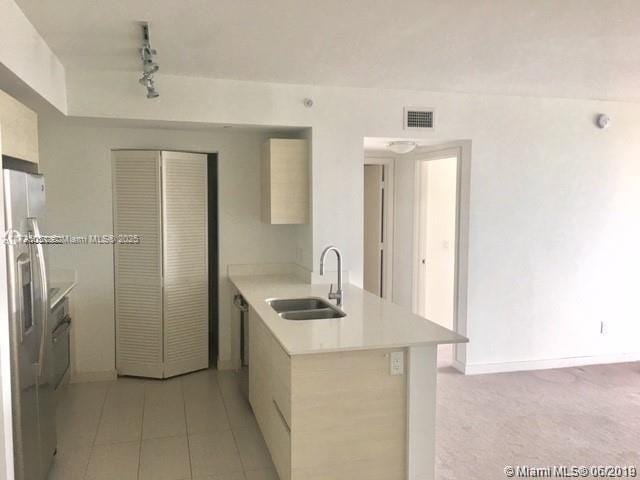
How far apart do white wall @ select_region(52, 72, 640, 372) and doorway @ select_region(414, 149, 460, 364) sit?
1042 millimetres

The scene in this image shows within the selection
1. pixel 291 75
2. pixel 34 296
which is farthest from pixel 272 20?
pixel 34 296

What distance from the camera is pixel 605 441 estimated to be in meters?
3.37

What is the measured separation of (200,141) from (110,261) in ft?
4.20

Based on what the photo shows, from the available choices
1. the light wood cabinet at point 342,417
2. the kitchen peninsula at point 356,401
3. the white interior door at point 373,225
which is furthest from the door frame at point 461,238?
the light wood cabinet at point 342,417

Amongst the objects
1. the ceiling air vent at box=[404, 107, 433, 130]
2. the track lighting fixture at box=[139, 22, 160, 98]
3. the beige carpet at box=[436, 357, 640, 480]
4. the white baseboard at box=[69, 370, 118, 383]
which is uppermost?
the track lighting fixture at box=[139, 22, 160, 98]

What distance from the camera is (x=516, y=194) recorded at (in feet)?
15.1

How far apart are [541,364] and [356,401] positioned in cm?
294

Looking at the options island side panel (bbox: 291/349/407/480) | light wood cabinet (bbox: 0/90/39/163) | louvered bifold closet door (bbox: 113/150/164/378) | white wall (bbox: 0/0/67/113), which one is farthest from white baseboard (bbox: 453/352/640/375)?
white wall (bbox: 0/0/67/113)

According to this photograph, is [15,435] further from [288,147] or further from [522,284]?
[522,284]

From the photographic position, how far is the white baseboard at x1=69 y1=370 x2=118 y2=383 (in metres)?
4.37

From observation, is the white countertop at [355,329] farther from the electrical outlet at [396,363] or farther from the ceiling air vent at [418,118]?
the ceiling air vent at [418,118]

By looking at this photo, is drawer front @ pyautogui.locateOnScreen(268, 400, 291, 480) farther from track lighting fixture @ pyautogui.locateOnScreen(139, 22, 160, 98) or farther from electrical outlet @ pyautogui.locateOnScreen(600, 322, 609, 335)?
electrical outlet @ pyautogui.locateOnScreen(600, 322, 609, 335)

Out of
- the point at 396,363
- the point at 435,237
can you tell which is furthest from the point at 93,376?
the point at 435,237

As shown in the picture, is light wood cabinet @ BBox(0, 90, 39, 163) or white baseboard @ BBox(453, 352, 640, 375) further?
white baseboard @ BBox(453, 352, 640, 375)
